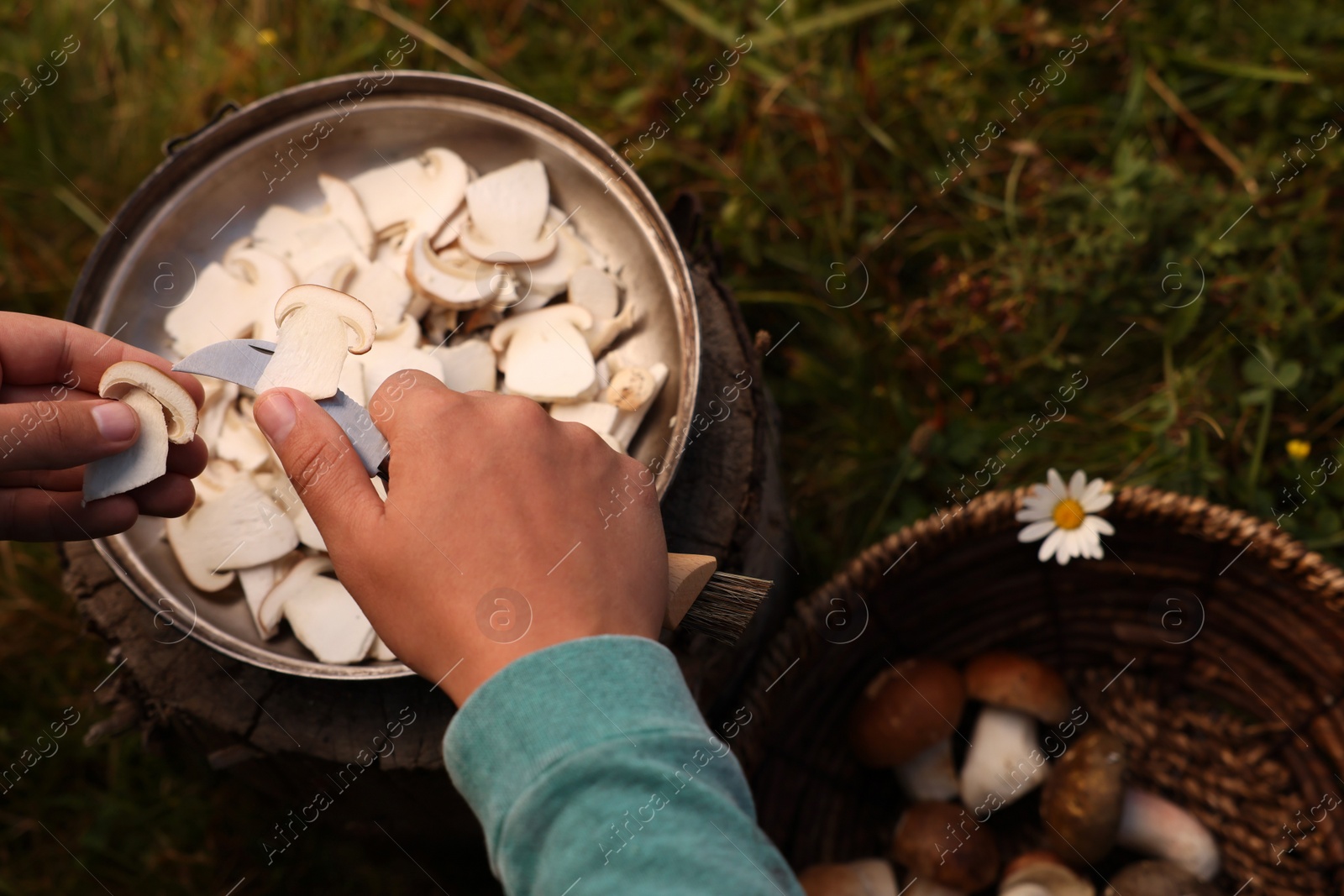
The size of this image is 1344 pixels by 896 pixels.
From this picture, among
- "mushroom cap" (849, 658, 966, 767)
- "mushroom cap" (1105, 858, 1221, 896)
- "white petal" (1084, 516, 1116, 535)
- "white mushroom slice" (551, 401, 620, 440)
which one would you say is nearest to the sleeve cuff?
"white mushroom slice" (551, 401, 620, 440)

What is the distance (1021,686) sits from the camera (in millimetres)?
1854

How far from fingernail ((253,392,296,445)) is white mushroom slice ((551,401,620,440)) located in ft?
1.72

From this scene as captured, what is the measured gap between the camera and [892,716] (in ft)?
6.02

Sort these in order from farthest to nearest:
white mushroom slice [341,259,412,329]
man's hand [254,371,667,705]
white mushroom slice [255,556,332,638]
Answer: white mushroom slice [341,259,412,329] < white mushroom slice [255,556,332,638] < man's hand [254,371,667,705]

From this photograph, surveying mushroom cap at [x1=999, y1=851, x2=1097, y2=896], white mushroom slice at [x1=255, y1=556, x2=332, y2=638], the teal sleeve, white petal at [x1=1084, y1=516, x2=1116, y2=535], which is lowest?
mushroom cap at [x1=999, y1=851, x2=1097, y2=896]

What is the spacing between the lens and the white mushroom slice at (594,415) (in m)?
1.58

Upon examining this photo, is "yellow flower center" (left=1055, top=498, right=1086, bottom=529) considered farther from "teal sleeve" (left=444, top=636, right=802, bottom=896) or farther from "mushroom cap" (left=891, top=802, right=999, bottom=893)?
"teal sleeve" (left=444, top=636, right=802, bottom=896)

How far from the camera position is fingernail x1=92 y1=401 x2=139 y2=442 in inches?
49.3

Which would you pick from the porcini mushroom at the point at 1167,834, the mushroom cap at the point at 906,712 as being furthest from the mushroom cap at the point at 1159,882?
the mushroom cap at the point at 906,712

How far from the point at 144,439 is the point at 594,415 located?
0.69 m

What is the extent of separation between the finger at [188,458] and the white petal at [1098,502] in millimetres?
1583

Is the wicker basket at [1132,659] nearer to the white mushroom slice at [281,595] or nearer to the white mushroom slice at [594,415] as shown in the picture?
the white mushroom slice at [594,415]

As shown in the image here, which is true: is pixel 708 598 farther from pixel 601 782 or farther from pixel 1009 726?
pixel 1009 726

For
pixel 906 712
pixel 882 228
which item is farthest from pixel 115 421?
pixel 882 228
